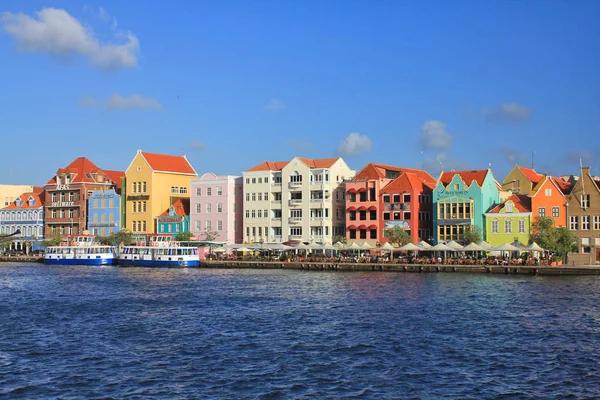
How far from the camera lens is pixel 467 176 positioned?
99250 millimetres

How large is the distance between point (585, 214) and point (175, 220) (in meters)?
60.7

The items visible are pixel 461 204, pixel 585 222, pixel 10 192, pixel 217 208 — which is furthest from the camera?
pixel 10 192

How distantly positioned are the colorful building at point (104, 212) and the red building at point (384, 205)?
42478 millimetres

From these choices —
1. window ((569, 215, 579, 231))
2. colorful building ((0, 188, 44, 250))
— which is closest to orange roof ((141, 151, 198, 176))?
colorful building ((0, 188, 44, 250))

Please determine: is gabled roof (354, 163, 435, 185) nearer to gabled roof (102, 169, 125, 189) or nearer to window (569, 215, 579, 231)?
window (569, 215, 579, 231)

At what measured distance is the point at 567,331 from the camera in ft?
141

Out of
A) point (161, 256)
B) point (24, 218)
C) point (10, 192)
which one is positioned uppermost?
point (10, 192)

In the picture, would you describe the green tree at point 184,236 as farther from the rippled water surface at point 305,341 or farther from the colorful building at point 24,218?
the rippled water surface at point 305,341

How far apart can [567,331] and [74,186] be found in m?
104

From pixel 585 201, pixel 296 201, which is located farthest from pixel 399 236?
pixel 585 201

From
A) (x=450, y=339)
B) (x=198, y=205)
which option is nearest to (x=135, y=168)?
(x=198, y=205)

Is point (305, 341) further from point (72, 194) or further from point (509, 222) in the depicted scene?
point (72, 194)

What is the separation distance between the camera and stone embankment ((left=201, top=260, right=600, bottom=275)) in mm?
77375

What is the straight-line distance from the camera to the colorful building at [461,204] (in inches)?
3735
